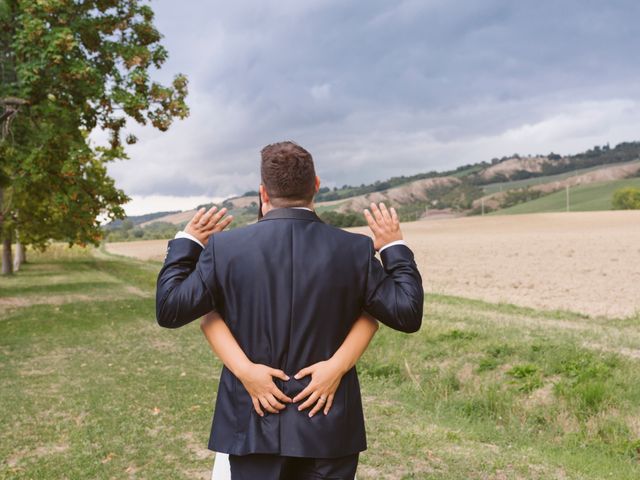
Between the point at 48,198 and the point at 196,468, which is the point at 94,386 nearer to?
the point at 196,468

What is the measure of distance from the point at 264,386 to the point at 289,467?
15.6 inches

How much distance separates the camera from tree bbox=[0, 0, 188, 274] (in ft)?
53.7

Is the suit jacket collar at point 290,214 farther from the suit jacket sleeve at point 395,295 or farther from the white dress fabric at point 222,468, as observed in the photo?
the white dress fabric at point 222,468

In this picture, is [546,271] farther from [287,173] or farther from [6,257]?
[287,173]

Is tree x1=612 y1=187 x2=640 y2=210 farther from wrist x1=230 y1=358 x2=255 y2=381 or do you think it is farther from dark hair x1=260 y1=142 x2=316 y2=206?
wrist x1=230 y1=358 x2=255 y2=381

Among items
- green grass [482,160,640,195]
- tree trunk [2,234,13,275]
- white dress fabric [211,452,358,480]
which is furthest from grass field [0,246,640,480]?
green grass [482,160,640,195]

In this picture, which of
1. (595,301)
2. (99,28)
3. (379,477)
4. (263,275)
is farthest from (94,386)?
(595,301)

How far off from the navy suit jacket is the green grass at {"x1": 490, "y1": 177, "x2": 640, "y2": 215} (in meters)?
123

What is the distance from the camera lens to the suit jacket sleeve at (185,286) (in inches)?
93.0

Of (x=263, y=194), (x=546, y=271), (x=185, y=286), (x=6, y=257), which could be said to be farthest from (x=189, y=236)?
(x=6, y=257)

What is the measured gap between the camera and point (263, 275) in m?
2.34

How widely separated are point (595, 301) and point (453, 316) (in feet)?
27.2

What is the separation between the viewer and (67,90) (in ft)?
58.3

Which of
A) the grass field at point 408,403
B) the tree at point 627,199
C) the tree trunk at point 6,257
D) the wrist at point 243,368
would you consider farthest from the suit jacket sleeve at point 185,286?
the tree at point 627,199
